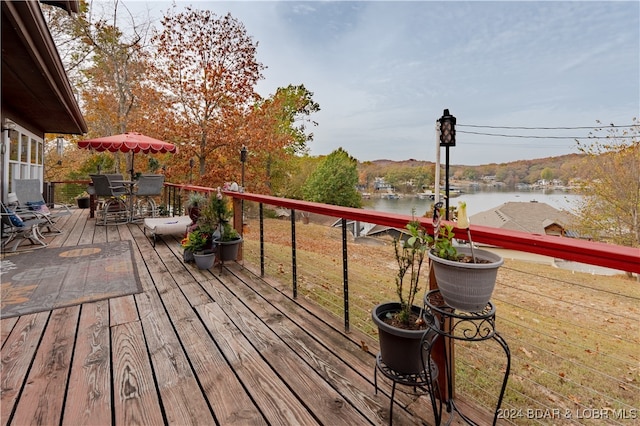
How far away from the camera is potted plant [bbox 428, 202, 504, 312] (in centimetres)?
113

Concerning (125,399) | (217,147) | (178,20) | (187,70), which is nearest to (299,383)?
(125,399)

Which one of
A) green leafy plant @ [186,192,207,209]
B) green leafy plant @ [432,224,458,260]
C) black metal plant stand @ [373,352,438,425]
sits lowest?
black metal plant stand @ [373,352,438,425]

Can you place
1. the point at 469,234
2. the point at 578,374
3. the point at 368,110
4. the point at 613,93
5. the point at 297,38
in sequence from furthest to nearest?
the point at 368,110
the point at 613,93
the point at 297,38
the point at 578,374
the point at 469,234

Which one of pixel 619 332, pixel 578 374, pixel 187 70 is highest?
pixel 187 70

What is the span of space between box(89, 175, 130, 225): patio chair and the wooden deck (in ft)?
14.8

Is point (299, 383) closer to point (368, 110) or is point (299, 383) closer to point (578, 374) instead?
point (578, 374)

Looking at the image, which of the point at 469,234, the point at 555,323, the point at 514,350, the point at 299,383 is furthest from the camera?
the point at 555,323

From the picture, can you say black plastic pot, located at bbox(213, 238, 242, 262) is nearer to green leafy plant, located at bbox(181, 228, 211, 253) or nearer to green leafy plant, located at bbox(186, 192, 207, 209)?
green leafy plant, located at bbox(181, 228, 211, 253)

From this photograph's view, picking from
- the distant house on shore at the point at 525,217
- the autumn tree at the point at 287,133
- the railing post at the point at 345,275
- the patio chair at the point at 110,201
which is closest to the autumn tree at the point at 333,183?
the autumn tree at the point at 287,133

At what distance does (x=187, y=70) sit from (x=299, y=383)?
469 inches

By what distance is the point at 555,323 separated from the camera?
519cm

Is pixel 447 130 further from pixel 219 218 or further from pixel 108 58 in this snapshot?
pixel 108 58

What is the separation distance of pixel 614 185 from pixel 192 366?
53.1ft

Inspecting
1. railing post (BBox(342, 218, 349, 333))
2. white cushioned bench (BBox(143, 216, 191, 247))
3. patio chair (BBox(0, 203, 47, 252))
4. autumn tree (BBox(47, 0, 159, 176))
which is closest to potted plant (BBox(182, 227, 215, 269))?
white cushioned bench (BBox(143, 216, 191, 247))
